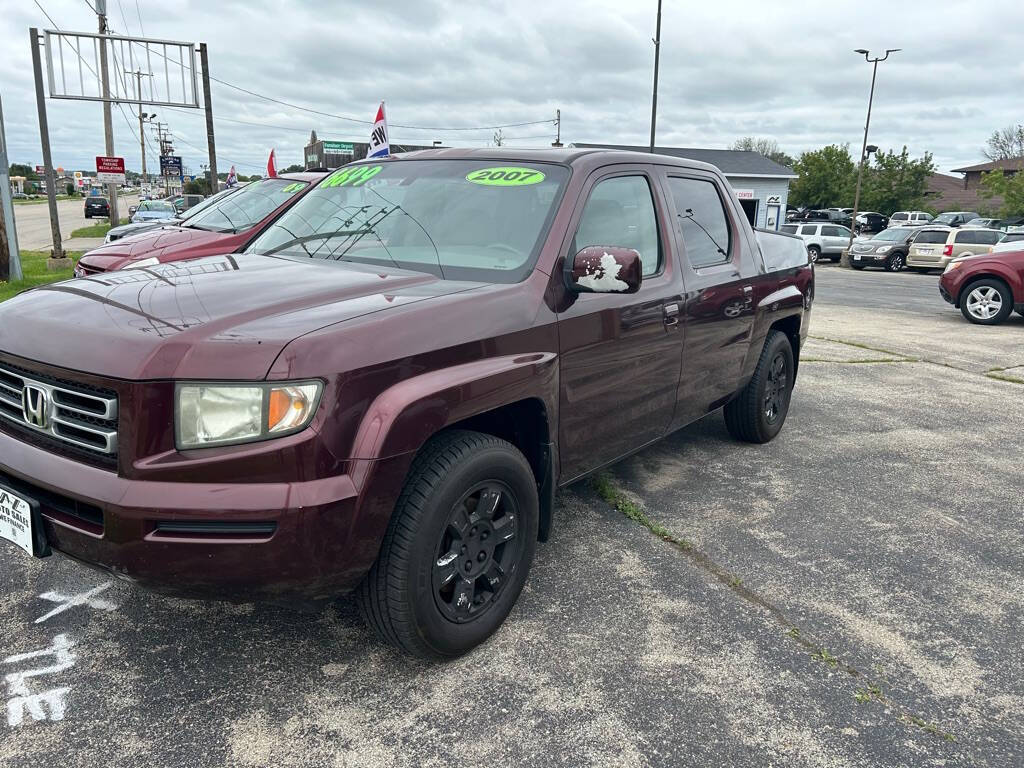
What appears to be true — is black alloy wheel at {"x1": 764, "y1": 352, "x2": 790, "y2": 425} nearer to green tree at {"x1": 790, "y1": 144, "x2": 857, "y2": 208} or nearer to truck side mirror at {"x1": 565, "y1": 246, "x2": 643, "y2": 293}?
truck side mirror at {"x1": 565, "y1": 246, "x2": 643, "y2": 293}

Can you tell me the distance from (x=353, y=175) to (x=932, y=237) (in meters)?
24.9

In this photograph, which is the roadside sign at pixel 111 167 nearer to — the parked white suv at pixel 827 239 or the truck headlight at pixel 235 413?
the truck headlight at pixel 235 413

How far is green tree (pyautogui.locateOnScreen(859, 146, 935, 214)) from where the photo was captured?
2113 inches

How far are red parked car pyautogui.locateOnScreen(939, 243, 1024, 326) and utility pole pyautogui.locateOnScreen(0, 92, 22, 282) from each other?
46.4ft

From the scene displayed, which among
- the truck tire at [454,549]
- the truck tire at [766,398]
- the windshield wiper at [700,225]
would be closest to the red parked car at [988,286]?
the truck tire at [766,398]

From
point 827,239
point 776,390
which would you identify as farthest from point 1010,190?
point 776,390

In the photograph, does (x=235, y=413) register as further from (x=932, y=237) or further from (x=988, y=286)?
(x=932, y=237)

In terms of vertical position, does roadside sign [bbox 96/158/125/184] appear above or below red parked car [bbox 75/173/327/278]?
above

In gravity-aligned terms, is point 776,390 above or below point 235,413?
below

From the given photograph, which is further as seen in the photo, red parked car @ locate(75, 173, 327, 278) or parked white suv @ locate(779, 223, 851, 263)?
parked white suv @ locate(779, 223, 851, 263)

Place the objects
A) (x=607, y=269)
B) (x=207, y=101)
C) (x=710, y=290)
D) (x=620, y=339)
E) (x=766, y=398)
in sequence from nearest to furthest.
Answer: (x=607, y=269) < (x=620, y=339) < (x=710, y=290) < (x=766, y=398) < (x=207, y=101)

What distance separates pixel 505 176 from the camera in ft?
11.4

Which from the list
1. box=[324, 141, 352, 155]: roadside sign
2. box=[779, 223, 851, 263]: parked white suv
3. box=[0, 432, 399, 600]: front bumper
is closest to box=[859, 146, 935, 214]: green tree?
box=[779, 223, 851, 263]: parked white suv

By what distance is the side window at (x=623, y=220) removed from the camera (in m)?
3.38
